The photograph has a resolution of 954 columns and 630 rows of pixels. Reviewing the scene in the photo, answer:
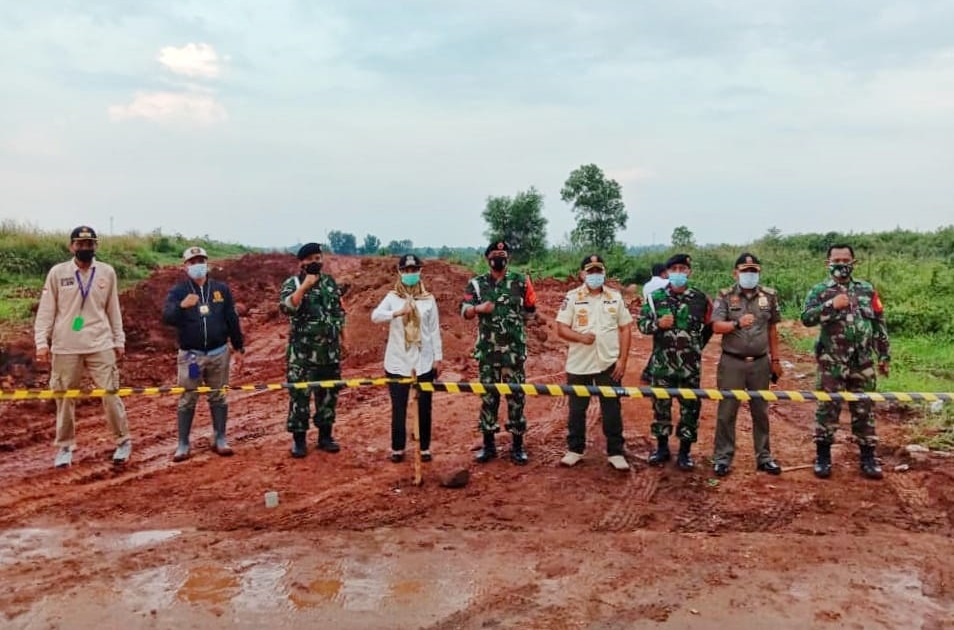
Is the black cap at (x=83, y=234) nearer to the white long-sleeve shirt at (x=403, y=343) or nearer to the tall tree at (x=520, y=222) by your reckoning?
the white long-sleeve shirt at (x=403, y=343)

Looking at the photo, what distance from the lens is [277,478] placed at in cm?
614

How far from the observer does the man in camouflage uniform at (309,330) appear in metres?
6.37

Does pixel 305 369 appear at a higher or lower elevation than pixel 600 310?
lower

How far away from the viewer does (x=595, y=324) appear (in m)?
6.14

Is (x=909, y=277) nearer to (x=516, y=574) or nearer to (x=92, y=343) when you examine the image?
(x=516, y=574)

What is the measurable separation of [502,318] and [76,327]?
355 cm

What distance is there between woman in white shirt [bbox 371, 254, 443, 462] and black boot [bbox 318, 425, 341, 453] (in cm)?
66

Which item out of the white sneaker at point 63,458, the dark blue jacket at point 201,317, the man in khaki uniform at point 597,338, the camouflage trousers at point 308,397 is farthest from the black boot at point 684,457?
the white sneaker at point 63,458

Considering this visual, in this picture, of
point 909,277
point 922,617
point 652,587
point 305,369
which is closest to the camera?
point 922,617

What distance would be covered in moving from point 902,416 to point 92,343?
26.1ft

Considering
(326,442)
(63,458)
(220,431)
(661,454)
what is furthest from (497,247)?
(63,458)

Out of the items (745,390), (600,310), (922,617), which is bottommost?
(922,617)

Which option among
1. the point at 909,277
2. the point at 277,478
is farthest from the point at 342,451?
the point at 909,277

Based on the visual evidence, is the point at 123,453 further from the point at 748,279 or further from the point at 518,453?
the point at 748,279
